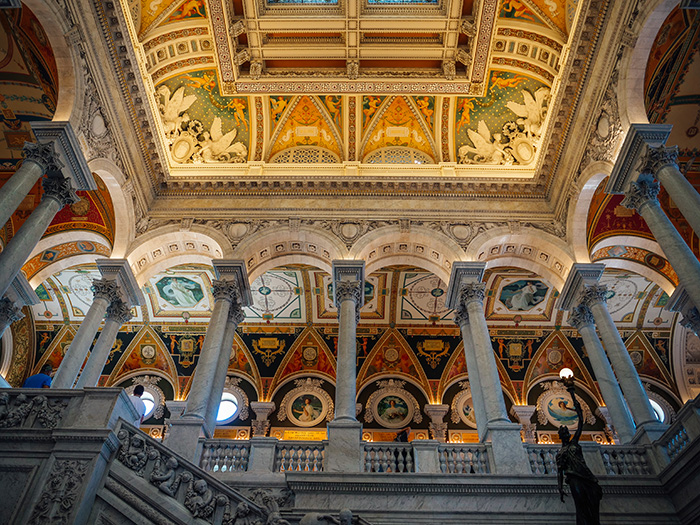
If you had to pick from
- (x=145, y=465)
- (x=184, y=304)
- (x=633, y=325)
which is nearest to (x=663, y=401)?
(x=633, y=325)

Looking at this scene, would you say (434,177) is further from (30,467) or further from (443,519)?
(30,467)

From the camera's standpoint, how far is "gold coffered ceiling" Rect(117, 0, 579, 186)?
1276 cm

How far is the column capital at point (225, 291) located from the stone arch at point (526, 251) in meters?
5.25

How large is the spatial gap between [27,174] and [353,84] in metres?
7.84

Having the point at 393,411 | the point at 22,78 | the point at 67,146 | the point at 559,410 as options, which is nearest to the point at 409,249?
the point at 393,411

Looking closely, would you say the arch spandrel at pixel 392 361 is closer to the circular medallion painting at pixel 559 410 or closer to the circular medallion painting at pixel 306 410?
the circular medallion painting at pixel 306 410

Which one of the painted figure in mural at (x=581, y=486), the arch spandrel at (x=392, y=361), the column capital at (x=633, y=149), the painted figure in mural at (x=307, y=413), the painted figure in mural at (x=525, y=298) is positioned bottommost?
the painted figure in mural at (x=581, y=486)

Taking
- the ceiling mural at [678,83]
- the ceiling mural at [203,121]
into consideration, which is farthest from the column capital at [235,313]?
the ceiling mural at [678,83]

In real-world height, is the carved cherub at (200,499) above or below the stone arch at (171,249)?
below

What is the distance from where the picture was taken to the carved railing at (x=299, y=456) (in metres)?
9.20

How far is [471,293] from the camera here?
466 inches

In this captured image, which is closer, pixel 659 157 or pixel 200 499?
pixel 200 499

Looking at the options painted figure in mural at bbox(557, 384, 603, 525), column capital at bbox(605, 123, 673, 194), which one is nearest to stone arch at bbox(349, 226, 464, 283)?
column capital at bbox(605, 123, 673, 194)

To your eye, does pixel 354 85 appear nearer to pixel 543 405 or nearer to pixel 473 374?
pixel 473 374
